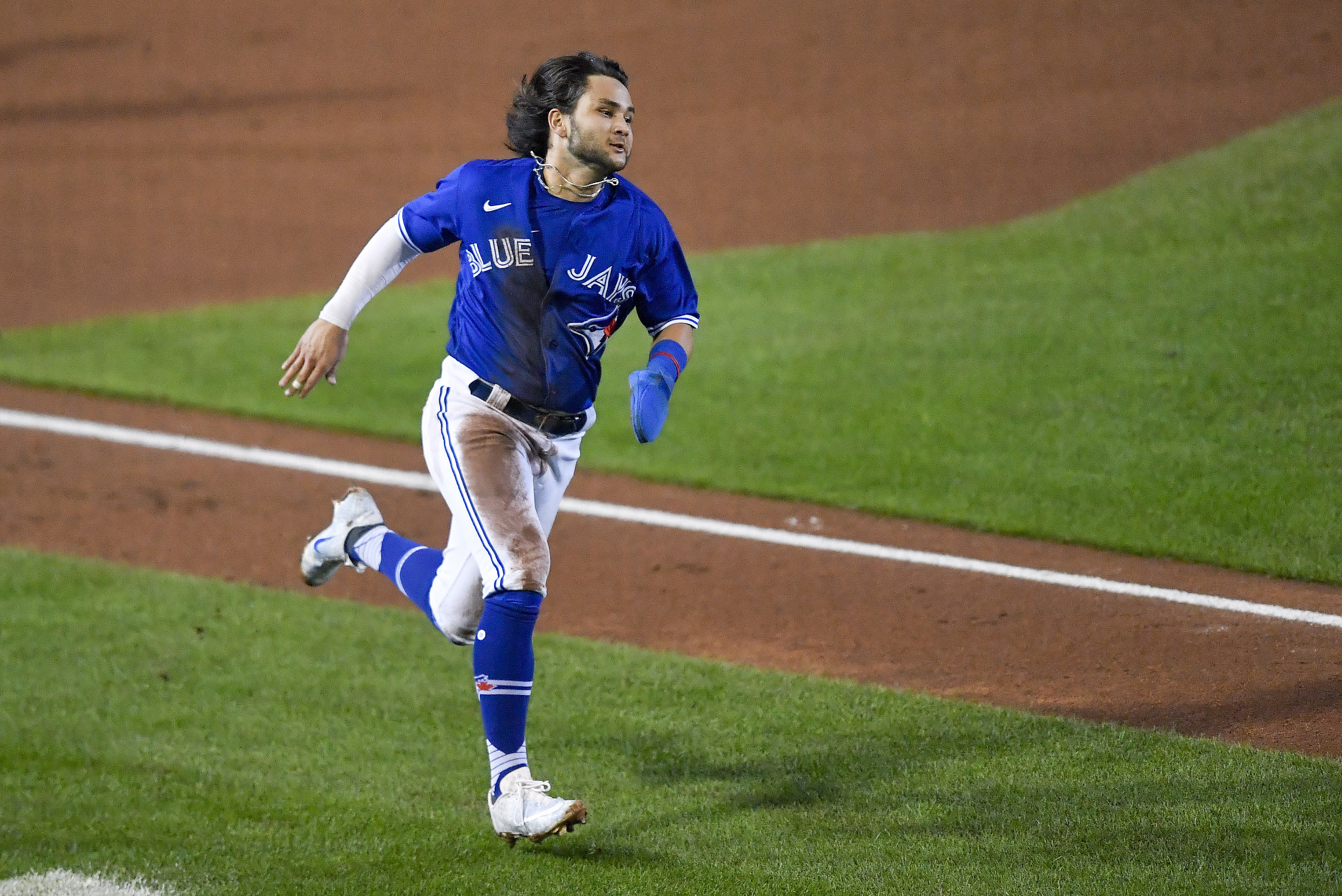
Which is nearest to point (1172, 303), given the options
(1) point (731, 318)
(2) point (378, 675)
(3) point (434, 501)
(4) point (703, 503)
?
(1) point (731, 318)

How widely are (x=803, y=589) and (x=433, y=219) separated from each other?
8.57 feet

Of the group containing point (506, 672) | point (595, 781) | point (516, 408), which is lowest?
point (595, 781)

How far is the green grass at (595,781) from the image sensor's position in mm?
3945

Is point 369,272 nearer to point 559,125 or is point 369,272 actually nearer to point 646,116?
point 559,125

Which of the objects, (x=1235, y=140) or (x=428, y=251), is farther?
(x=1235, y=140)

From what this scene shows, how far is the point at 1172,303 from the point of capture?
8.99 metres

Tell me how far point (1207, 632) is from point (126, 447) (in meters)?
5.84

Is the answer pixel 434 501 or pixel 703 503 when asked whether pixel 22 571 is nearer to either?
pixel 434 501

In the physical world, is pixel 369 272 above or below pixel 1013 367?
above

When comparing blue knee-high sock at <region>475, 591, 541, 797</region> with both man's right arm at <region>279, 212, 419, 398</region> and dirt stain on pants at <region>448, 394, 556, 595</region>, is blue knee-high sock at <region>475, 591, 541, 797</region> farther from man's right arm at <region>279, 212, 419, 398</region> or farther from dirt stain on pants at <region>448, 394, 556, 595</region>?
man's right arm at <region>279, 212, 419, 398</region>

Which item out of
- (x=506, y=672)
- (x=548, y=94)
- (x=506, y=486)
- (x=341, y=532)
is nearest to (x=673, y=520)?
(x=341, y=532)

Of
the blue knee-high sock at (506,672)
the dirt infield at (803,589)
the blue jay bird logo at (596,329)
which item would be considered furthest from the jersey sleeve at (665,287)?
the dirt infield at (803,589)

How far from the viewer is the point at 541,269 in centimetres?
429

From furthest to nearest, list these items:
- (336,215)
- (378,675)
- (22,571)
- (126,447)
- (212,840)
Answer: (336,215) → (126,447) → (22,571) → (378,675) → (212,840)
